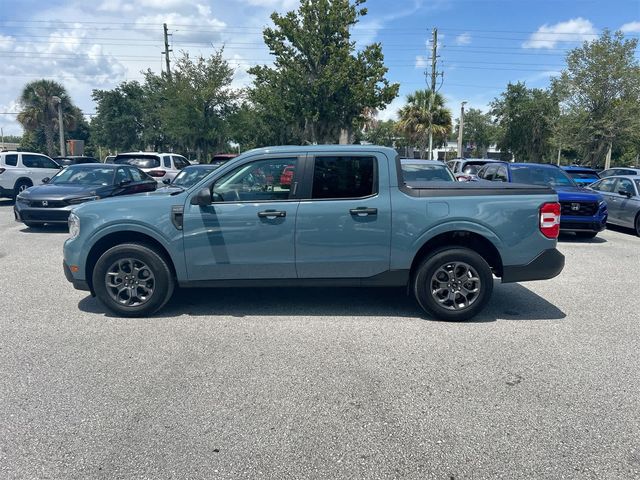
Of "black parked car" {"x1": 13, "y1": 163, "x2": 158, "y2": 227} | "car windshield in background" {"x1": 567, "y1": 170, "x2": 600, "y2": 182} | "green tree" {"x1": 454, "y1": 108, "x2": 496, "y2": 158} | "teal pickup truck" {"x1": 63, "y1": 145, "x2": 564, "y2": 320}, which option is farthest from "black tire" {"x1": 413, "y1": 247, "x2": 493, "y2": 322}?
"green tree" {"x1": 454, "y1": 108, "x2": 496, "y2": 158}

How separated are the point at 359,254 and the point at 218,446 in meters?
2.66

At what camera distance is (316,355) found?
4.36 meters

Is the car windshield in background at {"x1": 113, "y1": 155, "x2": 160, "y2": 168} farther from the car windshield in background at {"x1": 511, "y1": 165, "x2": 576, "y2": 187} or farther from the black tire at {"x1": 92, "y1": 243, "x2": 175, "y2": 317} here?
the black tire at {"x1": 92, "y1": 243, "x2": 175, "y2": 317}

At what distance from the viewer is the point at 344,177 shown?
5.23m

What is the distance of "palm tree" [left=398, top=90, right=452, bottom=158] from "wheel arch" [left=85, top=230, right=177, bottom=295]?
32198 mm

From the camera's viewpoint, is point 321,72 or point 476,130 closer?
point 321,72

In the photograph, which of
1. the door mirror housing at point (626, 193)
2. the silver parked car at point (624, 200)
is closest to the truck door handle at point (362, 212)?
the silver parked car at point (624, 200)

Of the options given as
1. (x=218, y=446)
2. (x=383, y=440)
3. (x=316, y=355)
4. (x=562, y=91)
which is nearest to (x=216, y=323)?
(x=316, y=355)

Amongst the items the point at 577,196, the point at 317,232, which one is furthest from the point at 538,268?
the point at 577,196

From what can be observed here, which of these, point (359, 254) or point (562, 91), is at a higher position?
point (562, 91)

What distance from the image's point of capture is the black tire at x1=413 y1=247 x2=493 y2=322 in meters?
5.17

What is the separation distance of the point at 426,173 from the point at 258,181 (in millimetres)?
5820

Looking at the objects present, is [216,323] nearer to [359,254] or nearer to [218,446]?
[359,254]

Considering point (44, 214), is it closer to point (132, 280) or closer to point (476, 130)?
point (132, 280)
